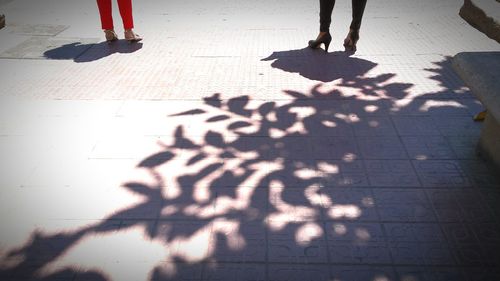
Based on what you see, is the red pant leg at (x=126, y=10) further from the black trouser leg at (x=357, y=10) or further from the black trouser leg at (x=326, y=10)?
the black trouser leg at (x=357, y=10)

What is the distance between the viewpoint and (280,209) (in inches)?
126

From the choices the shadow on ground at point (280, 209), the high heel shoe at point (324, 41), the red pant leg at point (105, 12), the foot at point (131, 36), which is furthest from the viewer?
the foot at point (131, 36)

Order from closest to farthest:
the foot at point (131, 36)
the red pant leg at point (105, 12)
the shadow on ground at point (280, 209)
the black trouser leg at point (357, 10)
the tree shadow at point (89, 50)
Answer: the shadow on ground at point (280, 209) → the black trouser leg at point (357, 10) → the tree shadow at point (89, 50) → the red pant leg at point (105, 12) → the foot at point (131, 36)

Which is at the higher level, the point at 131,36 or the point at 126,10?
the point at 126,10

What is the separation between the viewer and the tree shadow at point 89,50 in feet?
20.9

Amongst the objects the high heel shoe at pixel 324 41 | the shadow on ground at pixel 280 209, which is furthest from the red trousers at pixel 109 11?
the high heel shoe at pixel 324 41

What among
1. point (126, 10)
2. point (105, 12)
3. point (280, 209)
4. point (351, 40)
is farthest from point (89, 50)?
point (280, 209)

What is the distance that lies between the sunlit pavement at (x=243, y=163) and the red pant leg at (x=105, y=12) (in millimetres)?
434

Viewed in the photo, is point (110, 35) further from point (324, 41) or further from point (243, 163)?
point (243, 163)

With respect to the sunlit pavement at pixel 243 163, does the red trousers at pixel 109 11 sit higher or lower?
higher

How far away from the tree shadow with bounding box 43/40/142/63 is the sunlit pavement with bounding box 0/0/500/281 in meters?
0.05

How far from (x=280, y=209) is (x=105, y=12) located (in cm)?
559

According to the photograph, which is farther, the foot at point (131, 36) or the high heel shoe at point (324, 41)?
the foot at point (131, 36)

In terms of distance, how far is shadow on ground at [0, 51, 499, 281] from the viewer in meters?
2.72
